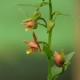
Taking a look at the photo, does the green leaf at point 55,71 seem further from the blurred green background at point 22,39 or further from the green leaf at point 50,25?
the blurred green background at point 22,39

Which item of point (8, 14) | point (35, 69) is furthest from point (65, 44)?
point (8, 14)

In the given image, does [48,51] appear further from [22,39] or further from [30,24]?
[22,39]

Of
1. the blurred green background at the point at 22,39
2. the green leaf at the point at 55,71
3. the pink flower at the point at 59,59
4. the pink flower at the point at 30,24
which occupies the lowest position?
the blurred green background at the point at 22,39

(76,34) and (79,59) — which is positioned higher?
(76,34)

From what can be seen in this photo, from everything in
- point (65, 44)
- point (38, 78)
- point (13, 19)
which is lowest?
point (38, 78)

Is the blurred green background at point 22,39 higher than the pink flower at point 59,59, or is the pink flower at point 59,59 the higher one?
the pink flower at point 59,59

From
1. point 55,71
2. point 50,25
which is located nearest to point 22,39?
point 55,71

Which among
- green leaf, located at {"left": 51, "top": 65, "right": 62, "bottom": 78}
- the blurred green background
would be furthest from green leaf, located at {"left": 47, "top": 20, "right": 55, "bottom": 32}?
the blurred green background

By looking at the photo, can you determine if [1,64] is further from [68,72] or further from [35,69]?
[68,72]

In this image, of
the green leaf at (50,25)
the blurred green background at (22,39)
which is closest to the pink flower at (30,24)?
the green leaf at (50,25)
